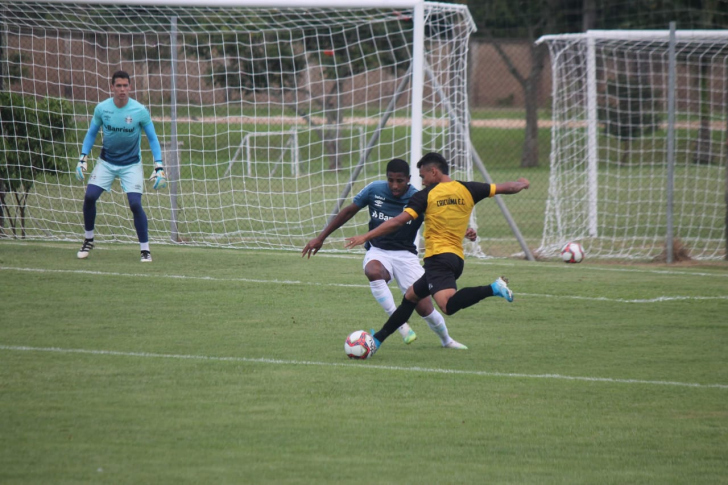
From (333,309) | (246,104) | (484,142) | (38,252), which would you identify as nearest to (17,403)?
(333,309)

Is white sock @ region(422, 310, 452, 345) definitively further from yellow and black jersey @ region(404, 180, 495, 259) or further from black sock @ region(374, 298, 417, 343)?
yellow and black jersey @ region(404, 180, 495, 259)

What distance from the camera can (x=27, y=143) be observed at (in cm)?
1394

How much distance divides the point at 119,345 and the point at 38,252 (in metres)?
5.52

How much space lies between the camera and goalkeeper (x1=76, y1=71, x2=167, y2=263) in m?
11.6

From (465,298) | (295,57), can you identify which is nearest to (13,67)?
(295,57)

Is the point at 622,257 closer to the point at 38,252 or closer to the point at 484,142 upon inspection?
the point at 38,252

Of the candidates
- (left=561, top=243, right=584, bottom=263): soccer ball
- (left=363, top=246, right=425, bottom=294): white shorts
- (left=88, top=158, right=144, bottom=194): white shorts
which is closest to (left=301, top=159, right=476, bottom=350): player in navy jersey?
(left=363, top=246, right=425, bottom=294): white shorts

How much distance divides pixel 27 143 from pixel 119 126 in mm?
3040

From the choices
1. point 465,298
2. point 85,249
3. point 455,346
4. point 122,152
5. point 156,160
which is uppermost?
point 122,152

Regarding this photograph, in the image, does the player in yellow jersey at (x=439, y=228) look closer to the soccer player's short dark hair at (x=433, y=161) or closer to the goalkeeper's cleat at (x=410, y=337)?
the soccer player's short dark hair at (x=433, y=161)

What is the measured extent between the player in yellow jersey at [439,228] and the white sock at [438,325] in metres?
0.21

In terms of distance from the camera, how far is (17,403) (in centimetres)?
579

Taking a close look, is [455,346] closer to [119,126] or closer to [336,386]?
[336,386]

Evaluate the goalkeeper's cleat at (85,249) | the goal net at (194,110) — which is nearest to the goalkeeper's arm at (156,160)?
the goalkeeper's cleat at (85,249)
